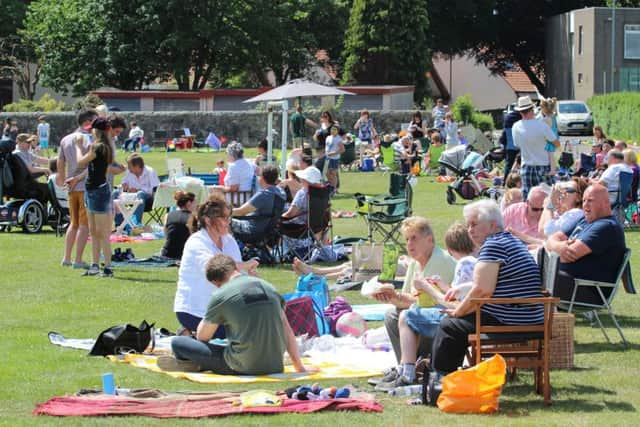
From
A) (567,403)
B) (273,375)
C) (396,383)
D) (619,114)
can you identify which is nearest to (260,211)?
(273,375)

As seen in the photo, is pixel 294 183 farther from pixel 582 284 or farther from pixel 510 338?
pixel 510 338

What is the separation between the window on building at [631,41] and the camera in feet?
207

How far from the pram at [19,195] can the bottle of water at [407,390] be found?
11.4m

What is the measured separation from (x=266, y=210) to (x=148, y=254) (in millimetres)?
2265

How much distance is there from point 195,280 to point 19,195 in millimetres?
9822

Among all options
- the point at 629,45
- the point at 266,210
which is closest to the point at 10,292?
the point at 266,210

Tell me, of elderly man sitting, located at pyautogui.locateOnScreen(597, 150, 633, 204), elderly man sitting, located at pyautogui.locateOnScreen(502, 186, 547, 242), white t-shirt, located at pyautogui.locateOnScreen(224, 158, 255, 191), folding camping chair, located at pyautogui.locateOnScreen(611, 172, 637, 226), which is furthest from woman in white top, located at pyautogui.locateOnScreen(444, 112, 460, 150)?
elderly man sitting, located at pyautogui.locateOnScreen(502, 186, 547, 242)

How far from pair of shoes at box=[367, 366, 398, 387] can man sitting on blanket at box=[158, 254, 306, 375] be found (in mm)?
569

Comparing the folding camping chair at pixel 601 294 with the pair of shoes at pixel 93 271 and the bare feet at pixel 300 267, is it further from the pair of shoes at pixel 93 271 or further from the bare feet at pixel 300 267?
the pair of shoes at pixel 93 271

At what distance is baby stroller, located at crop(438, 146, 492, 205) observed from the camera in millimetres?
22641

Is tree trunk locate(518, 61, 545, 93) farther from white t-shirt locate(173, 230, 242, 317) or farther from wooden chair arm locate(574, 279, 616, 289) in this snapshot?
white t-shirt locate(173, 230, 242, 317)

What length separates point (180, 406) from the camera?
7.27 meters

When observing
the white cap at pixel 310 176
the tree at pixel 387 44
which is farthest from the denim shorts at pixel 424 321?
the tree at pixel 387 44

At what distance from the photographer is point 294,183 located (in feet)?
53.1
